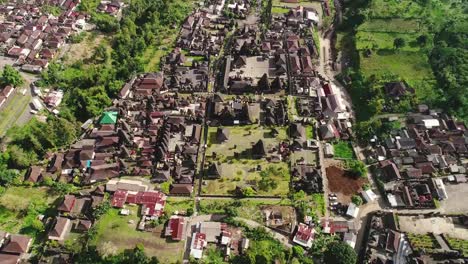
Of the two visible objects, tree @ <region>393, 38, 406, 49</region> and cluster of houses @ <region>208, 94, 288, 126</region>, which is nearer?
cluster of houses @ <region>208, 94, 288, 126</region>

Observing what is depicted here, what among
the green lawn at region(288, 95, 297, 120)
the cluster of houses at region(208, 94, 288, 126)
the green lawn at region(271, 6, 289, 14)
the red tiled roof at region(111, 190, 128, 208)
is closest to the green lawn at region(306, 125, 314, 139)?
the green lawn at region(288, 95, 297, 120)

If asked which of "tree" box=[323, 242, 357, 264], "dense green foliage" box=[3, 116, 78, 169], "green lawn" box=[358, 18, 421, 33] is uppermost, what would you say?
"green lawn" box=[358, 18, 421, 33]

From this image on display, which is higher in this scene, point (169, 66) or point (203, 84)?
point (169, 66)

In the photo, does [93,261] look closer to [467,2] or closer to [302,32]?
[302,32]

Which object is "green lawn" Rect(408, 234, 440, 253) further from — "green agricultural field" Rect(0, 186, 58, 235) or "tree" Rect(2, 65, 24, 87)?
"tree" Rect(2, 65, 24, 87)

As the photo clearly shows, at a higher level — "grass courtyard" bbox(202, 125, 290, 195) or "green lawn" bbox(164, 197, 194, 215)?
"grass courtyard" bbox(202, 125, 290, 195)

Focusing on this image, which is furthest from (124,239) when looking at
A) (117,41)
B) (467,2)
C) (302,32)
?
(467,2)
